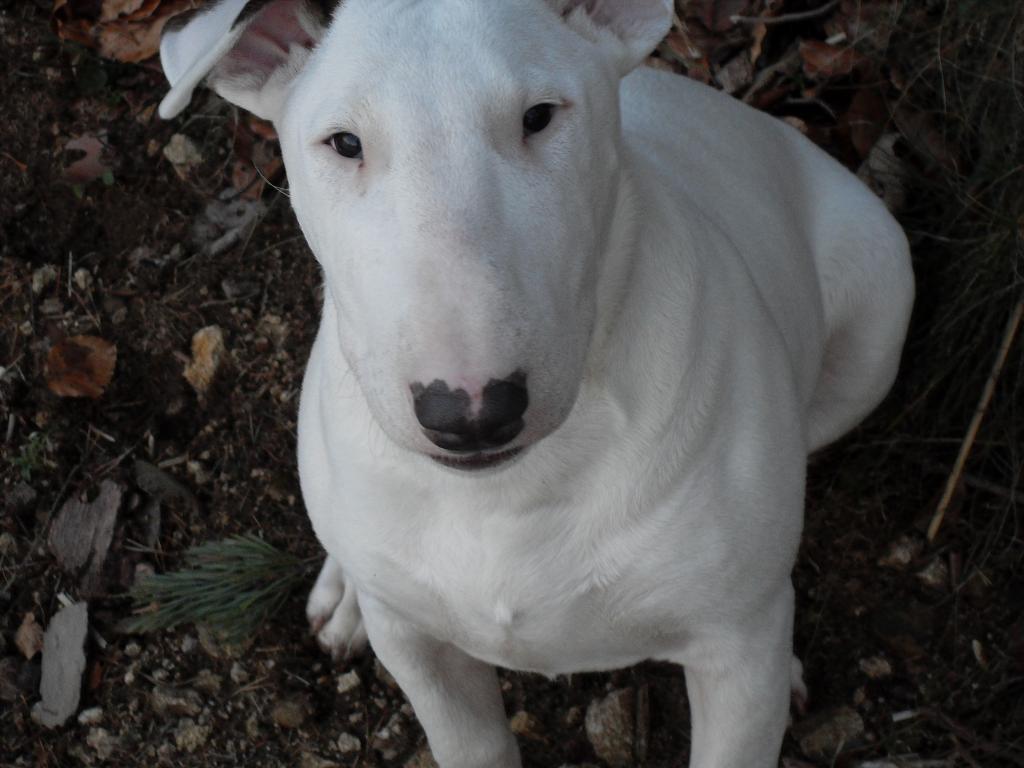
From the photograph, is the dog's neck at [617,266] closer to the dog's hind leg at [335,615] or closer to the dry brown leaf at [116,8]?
the dog's hind leg at [335,615]

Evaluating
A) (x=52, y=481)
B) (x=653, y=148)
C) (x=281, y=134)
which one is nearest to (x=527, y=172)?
(x=281, y=134)

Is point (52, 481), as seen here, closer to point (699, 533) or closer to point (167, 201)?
point (167, 201)

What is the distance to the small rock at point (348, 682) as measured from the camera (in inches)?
127

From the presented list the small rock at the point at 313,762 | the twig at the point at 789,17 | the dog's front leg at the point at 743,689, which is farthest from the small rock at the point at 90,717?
the twig at the point at 789,17

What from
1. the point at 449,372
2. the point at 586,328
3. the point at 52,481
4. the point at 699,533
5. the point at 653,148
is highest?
the point at 449,372

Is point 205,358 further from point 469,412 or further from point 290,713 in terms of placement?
point 469,412

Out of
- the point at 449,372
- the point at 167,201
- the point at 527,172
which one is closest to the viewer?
the point at 449,372

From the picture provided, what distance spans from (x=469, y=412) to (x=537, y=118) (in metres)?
0.42

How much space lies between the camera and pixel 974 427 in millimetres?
3346

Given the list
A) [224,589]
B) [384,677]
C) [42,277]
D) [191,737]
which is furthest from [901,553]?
[42,277]

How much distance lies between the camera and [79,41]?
3969 millimetres

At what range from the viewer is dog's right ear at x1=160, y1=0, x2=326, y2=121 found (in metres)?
1.82

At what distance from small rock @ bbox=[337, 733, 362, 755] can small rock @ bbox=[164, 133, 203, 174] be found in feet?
5.71

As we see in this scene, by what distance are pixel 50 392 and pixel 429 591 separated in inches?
71.9
